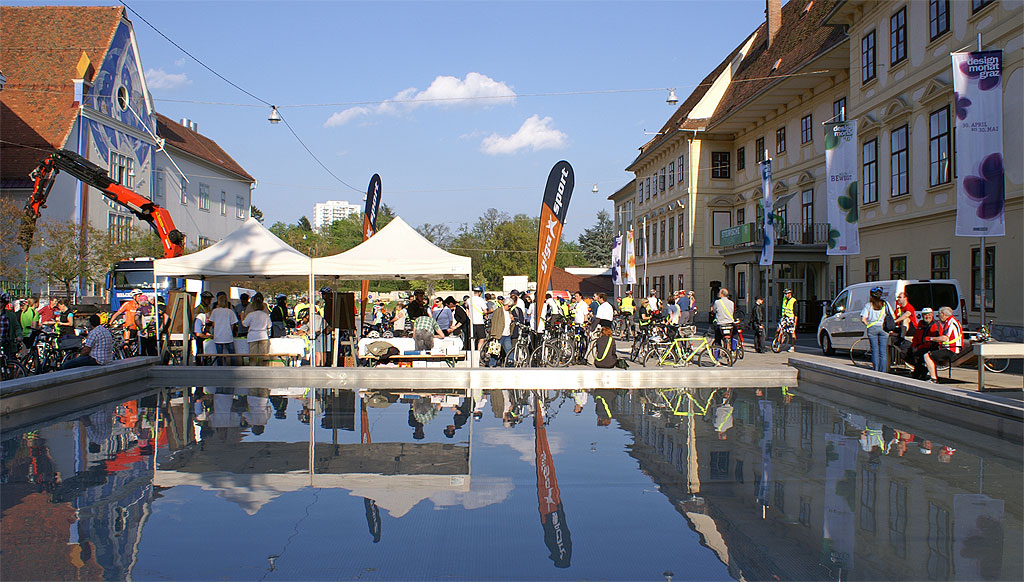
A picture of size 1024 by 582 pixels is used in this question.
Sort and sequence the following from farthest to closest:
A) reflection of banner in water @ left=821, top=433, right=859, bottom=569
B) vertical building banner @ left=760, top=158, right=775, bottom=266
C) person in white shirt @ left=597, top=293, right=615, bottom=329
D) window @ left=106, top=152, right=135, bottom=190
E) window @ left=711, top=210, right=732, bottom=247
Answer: window @ left=711, top=210, right=732, bottom=247, window @ left=106, top=152, right=135, bottom=190, vertical building banner @ left=760, top=158, right=775, bottom=266, person in white shirt @ left=597, top=293, right=615, bottom=329, reflection of banner in water @ left=821, top=433, right=859, bottom=569

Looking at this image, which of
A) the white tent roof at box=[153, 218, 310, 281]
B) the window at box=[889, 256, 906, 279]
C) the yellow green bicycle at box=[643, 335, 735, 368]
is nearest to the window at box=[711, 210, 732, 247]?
the window at box=[889, 256, 906, 279]

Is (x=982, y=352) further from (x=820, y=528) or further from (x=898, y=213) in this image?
(x=898, y=213)

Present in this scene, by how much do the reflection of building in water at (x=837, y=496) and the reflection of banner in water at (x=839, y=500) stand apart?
0.01 meters

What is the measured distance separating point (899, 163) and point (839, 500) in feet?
70.1

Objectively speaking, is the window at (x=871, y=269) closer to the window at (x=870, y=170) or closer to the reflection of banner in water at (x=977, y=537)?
the window at (x=870, y=170)

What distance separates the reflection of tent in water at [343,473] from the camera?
21.7 ft

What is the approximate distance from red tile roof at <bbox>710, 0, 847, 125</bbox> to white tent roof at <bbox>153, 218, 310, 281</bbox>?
21613 millimetres

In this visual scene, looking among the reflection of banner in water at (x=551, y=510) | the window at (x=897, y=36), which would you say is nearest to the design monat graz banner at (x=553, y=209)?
the reflection of banner in water at (x=551, y=510)

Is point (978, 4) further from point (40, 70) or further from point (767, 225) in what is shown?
point (40, 70)

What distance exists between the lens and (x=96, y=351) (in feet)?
45.8

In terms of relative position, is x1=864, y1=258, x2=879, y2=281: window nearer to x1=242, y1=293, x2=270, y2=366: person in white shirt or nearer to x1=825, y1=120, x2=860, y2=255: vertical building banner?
x1=825, y1=120, x2=860, y2=255: vertical building banner

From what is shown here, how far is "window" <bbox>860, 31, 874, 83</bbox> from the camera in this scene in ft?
87.0

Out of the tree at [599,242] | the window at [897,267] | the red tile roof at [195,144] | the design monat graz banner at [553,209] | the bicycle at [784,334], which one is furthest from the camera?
the tree at [599,242]

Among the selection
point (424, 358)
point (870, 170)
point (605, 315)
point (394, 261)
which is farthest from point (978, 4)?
point (424, 358)
